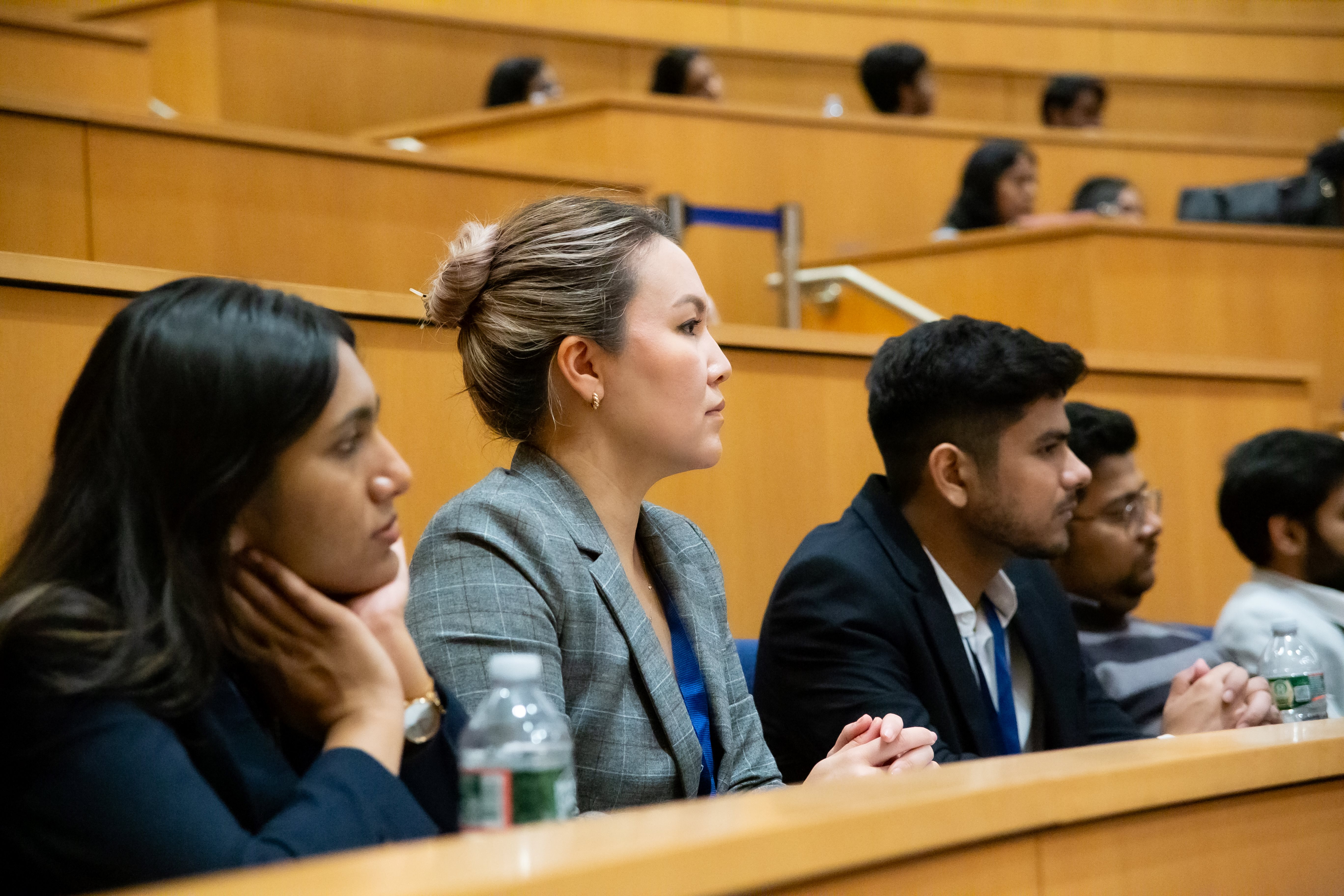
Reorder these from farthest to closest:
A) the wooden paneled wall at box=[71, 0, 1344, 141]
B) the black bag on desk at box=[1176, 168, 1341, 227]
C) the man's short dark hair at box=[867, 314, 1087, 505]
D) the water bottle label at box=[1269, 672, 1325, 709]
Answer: the wooden paneled wall at box=[71, 0, 1344, 141] → the black bag on desk at box=[1176, 168, 1341, 227] → the man's short dark hair at box=[867, 314, 1087, 505] → the water bottle label at box=[1269, 672, 1325, 709]

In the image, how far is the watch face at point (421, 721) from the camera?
122 cm

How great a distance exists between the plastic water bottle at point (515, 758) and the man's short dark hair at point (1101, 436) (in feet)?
5.44

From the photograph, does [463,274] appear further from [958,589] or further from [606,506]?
[958,589]

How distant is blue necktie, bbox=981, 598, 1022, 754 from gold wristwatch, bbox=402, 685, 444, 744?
1.06 metres

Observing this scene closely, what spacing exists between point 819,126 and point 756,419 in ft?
8.47

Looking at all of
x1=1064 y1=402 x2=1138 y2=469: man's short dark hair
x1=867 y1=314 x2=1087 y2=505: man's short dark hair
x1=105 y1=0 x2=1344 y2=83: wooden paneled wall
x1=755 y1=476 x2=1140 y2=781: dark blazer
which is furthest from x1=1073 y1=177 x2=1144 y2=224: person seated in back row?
x1=755 y1=476 x2=1140 y2=781: dark blazer

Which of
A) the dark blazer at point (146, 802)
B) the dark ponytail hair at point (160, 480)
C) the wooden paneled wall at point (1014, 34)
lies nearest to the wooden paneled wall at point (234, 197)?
the dark ponytail hair at point (160, 480)

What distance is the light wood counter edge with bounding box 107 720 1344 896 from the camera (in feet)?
2.35

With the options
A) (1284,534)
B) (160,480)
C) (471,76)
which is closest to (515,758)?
(160,480)

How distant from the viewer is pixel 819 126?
5.00 m

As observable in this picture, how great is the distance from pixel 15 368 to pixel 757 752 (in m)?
1.08

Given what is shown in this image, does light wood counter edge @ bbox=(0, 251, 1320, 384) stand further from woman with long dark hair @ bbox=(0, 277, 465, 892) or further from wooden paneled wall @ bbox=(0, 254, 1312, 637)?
woman with long dark hair @ bbox=(0, 277, 465, 892)

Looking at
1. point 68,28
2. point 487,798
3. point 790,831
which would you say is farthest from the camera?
point 68,28

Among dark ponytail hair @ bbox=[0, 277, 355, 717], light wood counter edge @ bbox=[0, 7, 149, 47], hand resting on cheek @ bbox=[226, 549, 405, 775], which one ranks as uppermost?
light wood counter edge @ bbox=[0, 7, 149, 47]
